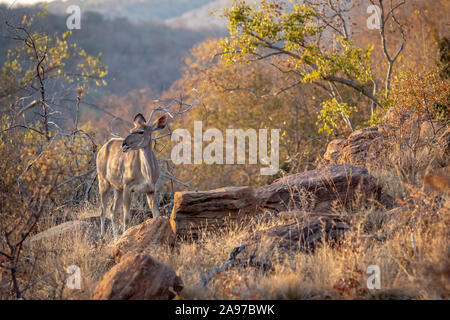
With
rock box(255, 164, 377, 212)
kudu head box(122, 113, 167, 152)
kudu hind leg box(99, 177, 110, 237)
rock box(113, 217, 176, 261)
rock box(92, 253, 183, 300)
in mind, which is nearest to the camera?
rock box(92, 253, 183, 300)

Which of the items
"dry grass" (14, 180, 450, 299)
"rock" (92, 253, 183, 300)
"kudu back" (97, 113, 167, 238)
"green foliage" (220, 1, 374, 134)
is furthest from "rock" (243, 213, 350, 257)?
"green foliage" (220, 1, 374, 134)

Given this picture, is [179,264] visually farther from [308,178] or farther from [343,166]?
[343,166]

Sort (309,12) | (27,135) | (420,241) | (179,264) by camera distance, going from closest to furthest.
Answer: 1. (420,241)
2. (179,264)
3. (27,135)
4. (309,12)

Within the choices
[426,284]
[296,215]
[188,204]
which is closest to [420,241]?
[426,284]

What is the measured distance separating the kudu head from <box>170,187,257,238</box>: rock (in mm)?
1130

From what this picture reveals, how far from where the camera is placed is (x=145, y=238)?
7.47 meters

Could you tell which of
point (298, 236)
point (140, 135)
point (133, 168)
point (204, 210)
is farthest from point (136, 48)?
point (298, 236)

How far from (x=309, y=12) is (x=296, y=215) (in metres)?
9.00

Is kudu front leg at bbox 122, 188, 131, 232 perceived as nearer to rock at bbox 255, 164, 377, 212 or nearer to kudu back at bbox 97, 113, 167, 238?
kudu back at bbox 97, 113, 167, 238

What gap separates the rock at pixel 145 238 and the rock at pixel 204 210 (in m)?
0.75

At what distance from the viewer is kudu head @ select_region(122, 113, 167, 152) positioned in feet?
27.9

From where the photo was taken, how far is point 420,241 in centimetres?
624

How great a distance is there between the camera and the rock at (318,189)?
8.68 metres

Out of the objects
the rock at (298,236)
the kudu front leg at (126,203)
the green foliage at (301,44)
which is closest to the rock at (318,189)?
the rock at (298,236)
